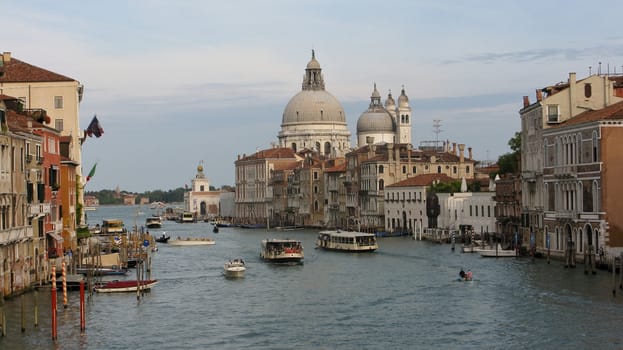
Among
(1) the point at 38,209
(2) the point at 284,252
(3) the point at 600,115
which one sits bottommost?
(2) the point at 284,252

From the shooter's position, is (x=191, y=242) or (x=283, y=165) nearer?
(x=191, y=242)

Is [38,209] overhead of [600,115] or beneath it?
beneath

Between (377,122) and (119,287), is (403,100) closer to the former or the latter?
(377,122)

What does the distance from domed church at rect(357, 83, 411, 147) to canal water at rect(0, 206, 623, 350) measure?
75.4 meters

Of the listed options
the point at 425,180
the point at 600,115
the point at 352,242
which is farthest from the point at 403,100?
the point at 600,115

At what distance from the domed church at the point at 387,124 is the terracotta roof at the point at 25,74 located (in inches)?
2905

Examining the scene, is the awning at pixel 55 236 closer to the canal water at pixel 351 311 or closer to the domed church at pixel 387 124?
the canal water at pixel 351 311

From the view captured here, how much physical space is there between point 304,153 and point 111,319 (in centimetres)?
8905

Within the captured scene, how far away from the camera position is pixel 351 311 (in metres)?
29.9

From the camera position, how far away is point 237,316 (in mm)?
29156

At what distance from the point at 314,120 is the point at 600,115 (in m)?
88.6

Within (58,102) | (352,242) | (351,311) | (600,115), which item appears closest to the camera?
(351,311)

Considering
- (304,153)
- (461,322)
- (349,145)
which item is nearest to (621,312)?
(461,322)

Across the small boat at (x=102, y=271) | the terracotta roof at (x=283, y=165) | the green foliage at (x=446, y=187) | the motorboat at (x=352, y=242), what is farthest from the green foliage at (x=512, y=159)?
the terracotta roof at (x=283, y=165)
